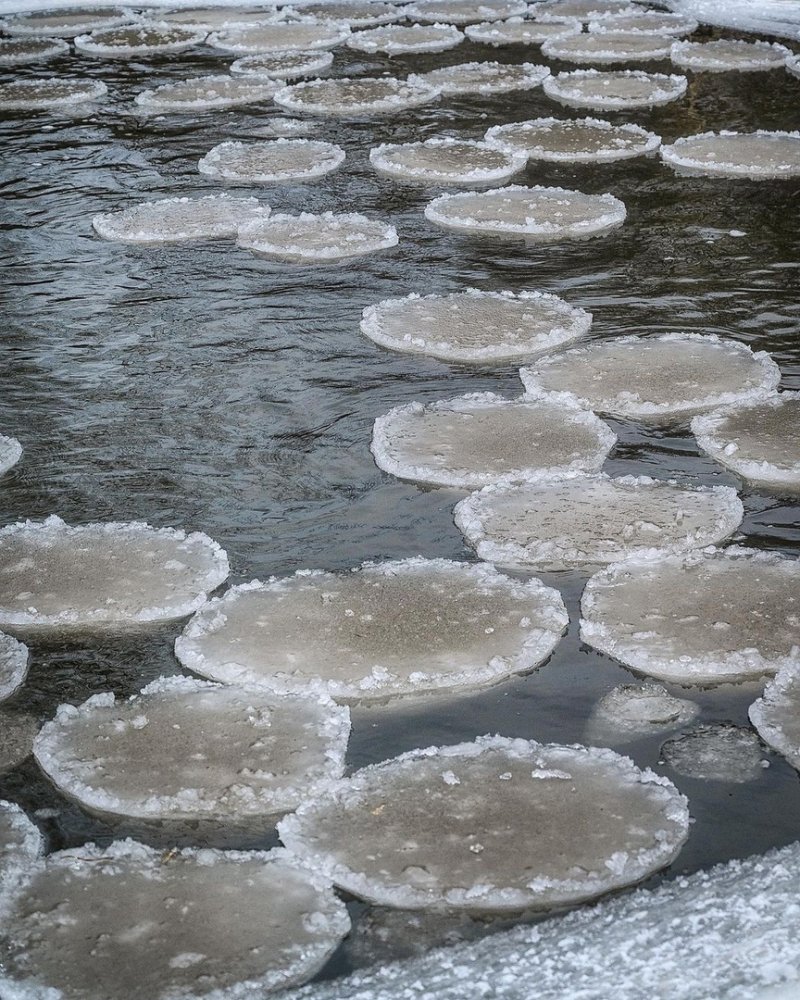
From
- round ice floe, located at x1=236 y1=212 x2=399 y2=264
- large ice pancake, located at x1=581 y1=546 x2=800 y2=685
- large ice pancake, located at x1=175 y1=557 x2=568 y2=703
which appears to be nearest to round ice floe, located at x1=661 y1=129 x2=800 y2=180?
round ice floe, located at x1=236 y1=212 x2=399 y2=264

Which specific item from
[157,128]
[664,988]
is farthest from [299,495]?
[157,128]

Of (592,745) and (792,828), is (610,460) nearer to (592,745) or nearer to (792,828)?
(592,745)

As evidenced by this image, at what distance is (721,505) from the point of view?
10.9ft

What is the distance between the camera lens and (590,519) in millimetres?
3287

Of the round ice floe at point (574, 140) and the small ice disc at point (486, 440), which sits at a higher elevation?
the round ice floe at point (574, 140)

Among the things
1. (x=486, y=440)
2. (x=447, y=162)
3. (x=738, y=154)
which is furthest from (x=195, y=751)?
(x=738, y=154)

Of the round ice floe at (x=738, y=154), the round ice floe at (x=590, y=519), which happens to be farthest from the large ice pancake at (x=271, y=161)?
the round ice floe at (x=590, y=519)

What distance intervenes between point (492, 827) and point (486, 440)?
156cm

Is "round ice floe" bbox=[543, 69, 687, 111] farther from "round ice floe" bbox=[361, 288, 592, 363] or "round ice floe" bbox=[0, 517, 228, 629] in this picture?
"round ice floe" bbox=[0, 517, 228, 629]

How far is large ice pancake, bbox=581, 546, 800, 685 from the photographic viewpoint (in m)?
2.74

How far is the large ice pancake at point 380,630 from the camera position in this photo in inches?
108

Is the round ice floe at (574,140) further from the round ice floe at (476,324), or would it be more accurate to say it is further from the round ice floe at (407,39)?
the round ice floe at (407,39)

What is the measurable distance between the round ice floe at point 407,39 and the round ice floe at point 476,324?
3989mm

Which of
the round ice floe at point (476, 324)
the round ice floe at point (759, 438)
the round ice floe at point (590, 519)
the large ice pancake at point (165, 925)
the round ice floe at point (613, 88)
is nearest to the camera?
the large ice pancake at point (165, 925)
